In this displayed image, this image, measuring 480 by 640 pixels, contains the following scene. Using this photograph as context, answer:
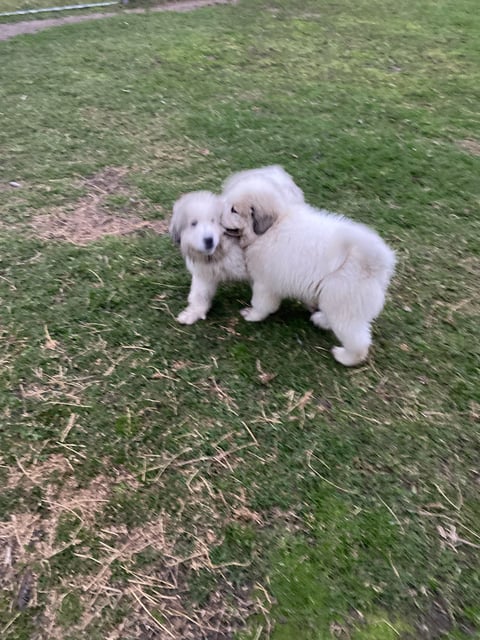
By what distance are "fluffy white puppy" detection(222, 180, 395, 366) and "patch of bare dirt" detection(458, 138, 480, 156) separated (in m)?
3.13

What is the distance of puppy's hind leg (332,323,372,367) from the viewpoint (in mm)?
3268

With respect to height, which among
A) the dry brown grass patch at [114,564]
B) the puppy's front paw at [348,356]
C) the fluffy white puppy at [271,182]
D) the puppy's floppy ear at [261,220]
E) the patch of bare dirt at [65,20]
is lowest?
the dry brown grass patch at [114,564]

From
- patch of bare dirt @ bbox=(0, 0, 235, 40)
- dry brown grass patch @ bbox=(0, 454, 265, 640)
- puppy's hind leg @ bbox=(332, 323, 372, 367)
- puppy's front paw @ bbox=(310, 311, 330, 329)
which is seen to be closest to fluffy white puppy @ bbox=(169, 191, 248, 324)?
puppy's front paw @ bbox=(310, 311, 330, 329)

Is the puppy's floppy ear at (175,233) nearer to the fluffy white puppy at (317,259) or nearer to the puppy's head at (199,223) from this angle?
the puppy's head at (199,223)

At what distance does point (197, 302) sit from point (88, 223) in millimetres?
1410

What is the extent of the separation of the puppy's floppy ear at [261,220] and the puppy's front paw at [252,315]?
577mm

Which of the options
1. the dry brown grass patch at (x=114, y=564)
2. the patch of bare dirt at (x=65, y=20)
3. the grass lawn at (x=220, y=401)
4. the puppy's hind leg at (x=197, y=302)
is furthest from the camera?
the patch of bare dirt at (x=65, y=20)

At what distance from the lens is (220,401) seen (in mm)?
3258

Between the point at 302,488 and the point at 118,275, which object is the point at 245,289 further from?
the point at 302,488

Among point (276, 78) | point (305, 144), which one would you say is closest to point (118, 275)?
point (305, 144)

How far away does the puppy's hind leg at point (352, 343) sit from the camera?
3.27 m

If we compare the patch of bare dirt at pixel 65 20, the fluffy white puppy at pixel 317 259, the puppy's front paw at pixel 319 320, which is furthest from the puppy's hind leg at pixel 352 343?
the patch of bare dirt at pixel 65 20

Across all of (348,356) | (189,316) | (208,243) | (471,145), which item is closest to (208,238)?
(208,243)

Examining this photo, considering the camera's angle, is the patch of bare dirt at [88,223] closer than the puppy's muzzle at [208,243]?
No
